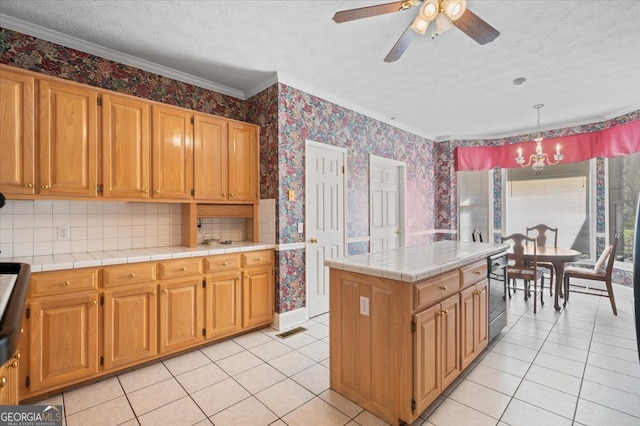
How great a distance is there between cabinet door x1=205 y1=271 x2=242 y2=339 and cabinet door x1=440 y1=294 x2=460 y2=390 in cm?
196

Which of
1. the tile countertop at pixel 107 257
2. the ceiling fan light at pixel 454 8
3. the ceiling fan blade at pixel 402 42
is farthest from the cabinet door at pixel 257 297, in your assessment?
the ceiling fan light at pixel 454 8

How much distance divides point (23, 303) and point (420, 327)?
1.82 metres

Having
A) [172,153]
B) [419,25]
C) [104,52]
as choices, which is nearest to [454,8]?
[419,25]

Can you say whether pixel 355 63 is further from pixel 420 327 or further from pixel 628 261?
pixel 628 261

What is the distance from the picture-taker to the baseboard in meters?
3.32

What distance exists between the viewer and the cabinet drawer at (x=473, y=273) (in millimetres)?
2260

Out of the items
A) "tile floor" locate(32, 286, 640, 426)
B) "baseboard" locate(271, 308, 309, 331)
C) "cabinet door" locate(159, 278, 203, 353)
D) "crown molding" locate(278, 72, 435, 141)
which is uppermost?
"crown molding" locate(278, 72, 435, 141)

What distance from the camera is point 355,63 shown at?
3.06m

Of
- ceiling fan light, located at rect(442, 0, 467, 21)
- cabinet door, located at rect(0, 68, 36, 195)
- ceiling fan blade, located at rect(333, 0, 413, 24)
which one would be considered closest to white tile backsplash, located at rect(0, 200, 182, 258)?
cabinet door, located at rect(0, 68, 36, 195)

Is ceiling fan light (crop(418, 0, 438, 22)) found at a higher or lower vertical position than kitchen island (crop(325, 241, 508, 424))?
higher

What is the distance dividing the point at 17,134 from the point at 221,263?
70.2 inches

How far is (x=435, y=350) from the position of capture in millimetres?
1937

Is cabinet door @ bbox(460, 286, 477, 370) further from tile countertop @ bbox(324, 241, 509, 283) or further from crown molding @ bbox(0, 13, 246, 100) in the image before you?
crown molding @ bbox(0, 13, 246, 100)

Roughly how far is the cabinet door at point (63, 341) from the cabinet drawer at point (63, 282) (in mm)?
66
